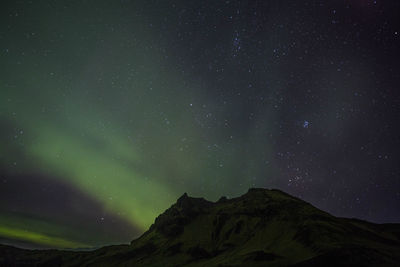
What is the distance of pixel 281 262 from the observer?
97.9 m

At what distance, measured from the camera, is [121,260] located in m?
178

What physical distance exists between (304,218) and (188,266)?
69621 millimetres

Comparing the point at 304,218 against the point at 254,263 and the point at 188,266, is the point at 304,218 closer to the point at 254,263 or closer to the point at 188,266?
the point at 254,263

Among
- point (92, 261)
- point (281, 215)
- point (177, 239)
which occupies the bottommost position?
point (92, 261)

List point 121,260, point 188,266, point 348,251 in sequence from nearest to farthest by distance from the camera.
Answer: point 348,251
point 188,266
point 121,260

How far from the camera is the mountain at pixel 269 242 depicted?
312 ft

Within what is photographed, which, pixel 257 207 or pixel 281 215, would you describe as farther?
pixel 257 207

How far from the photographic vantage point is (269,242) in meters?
133

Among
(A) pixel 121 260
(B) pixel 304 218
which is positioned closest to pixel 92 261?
(A) pixel 121 260

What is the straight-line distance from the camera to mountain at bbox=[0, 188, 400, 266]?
9512cm

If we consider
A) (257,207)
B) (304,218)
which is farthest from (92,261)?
(304,218)

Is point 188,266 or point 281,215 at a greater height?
point 281,215

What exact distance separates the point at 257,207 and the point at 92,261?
129535 millimetres

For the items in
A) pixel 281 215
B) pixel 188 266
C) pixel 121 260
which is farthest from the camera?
pixel 121 260
